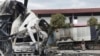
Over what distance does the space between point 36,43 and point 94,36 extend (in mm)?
15799

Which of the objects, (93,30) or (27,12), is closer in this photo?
(27,12)

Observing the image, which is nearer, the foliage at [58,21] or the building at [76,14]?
the foliage at [58,21]

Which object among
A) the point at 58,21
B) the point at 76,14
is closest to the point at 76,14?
the point at 76,14

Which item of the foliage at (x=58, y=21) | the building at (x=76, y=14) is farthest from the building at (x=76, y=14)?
the foliage at (x=58, y=21)

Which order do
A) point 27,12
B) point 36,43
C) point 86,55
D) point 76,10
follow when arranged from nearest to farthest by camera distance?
point 36,43
point 27,12
point 86,55
point 76,10

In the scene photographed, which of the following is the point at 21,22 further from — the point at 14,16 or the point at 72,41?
the point at 72,41

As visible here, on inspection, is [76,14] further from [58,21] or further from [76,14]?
[58,21]

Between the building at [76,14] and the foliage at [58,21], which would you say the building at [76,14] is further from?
the foliage at [58,21]

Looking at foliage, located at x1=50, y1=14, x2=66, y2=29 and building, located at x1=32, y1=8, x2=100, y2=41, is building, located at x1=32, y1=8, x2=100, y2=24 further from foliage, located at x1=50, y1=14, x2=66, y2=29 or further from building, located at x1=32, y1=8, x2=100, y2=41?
foliage, located at x1=50, y1=14, x2=66, y2=29

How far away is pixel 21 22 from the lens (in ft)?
40.3

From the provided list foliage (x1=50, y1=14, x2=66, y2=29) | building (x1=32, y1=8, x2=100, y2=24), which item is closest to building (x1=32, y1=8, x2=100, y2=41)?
building (x1=32, y1=8, x2=100, y2=24)

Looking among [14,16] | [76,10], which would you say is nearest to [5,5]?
[14,16]

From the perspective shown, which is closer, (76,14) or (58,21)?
(58,21)

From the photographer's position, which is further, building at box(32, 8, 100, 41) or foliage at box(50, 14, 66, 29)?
building at box(32, 8, 100, 41)
